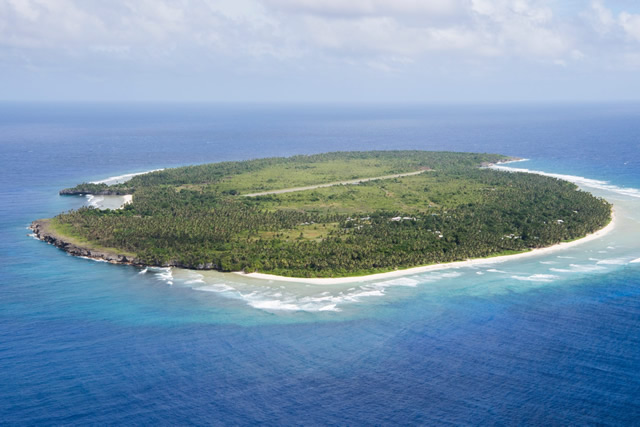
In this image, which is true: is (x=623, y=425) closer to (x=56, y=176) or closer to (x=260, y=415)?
(x=260, y=415)

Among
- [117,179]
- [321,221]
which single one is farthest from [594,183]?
[117,179]

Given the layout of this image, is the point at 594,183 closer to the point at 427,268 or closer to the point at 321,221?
the point at 321,221

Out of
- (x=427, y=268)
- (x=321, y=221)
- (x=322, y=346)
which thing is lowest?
(x=322, y=346)

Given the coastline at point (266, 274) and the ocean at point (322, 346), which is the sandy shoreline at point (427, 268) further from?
the ocean at point (322, 346)

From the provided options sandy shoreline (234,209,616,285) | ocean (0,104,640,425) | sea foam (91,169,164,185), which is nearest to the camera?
ocean (0,104,640,425)

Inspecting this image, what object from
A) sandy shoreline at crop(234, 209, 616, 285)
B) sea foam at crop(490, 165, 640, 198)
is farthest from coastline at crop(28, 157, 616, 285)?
sea foam at crop(490, 165, 640, 198)

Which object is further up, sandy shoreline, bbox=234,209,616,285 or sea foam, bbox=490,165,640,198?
sea foam, bbox=490,165,640,198

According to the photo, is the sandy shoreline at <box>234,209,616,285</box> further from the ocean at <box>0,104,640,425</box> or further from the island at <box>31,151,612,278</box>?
the ocean at <box>0,104,640,425</box>

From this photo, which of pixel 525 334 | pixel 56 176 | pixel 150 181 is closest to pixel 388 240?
pixel 525 334

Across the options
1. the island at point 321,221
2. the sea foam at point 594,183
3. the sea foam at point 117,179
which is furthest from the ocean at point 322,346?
the sea foam at point 117,179
